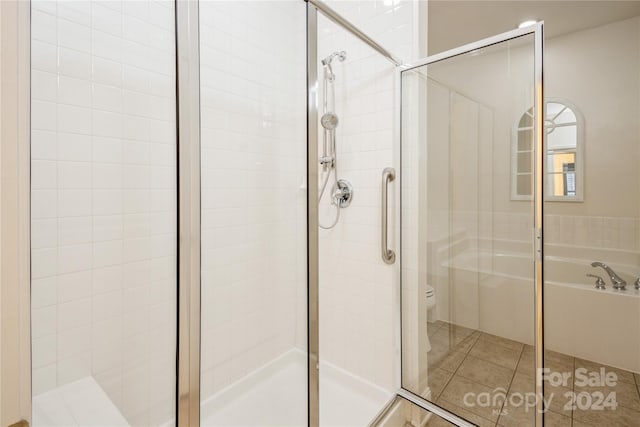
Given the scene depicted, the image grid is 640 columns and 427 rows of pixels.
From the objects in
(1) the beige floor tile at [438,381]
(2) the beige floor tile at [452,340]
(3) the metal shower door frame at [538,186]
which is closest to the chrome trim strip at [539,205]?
(3) the metal shower door frame at [538,186]

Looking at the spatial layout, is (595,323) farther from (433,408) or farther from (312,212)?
(312,212)

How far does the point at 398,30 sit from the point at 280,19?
0.64 meters

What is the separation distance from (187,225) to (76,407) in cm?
70

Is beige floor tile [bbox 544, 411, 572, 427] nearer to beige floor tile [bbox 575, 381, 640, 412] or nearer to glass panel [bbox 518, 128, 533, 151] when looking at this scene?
beige floor tile [bbox 575, 381, 640, 412]

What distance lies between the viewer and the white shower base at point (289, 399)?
1.30m

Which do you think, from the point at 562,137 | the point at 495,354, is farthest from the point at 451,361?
the point at 562,137

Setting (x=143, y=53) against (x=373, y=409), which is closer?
(x=143, y=53)

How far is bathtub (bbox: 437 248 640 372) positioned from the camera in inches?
54.6

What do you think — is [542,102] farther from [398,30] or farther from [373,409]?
[373,409]

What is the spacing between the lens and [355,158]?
1.80 metres

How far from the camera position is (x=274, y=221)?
1556 mm

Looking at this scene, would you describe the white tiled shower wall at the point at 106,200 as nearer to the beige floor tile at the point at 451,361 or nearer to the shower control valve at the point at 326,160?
the shower control valve at the point at 326,160

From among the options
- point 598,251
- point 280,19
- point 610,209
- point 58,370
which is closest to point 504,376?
point 58,370

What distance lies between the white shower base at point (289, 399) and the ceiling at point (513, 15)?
2752mm
